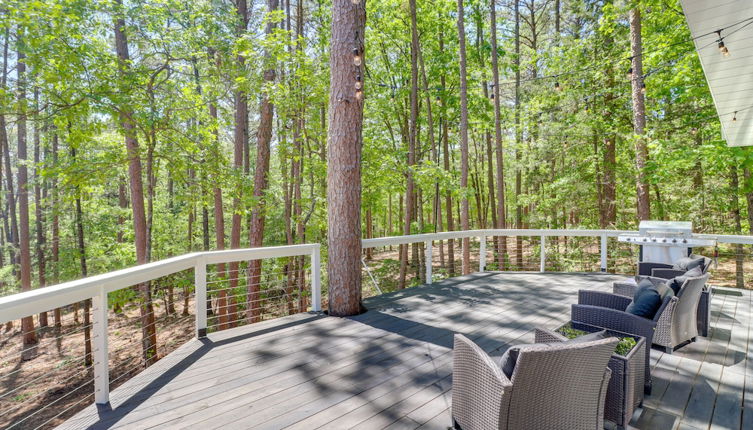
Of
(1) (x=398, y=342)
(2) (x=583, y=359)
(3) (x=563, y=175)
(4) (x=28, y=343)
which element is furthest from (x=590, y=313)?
(4) (x=28, y=343)

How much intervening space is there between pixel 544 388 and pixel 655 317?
1.63m

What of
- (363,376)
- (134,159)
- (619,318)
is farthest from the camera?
(134,159)

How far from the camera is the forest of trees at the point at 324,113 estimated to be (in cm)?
547

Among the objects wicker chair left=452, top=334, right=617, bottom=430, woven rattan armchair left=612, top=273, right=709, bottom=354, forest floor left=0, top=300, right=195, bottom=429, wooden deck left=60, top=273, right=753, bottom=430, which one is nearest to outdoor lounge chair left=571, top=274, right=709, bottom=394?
woven rattan armchair left=612, top=273, right=709, bottom=354

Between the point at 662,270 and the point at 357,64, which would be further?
the point at 662,270

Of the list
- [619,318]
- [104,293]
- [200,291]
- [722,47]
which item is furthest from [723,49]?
[104,293]

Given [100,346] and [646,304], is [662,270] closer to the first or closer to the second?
[646,304]

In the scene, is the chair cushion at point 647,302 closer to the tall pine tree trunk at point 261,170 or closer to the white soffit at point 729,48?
the white soffit at point 729,48

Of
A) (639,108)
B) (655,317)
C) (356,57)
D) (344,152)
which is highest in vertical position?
(639,108)

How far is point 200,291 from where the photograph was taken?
127 inches

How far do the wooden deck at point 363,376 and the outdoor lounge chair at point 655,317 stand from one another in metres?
0.19

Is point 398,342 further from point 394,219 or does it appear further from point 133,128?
point 394,219

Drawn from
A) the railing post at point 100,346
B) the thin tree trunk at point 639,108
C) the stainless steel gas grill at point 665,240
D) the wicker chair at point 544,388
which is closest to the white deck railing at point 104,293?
the railing post at point 100,346

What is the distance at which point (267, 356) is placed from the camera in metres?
2.97
